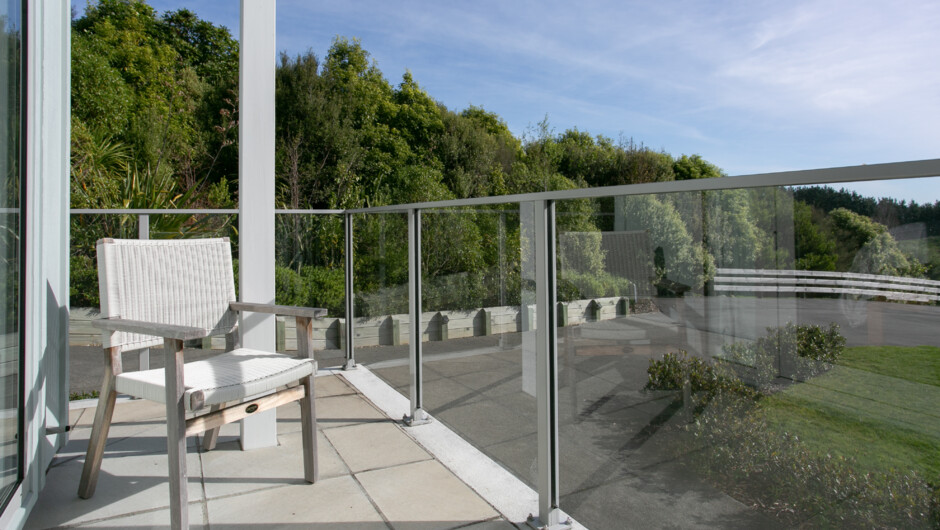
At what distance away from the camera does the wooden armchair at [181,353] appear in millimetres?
1737

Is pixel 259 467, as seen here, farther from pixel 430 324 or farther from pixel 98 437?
pixel 430 324

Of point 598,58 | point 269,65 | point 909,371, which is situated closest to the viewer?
point 909,371

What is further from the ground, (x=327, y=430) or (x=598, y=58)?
(x=598, y=58)

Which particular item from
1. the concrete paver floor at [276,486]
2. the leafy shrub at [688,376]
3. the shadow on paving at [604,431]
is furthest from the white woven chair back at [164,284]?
the leafy shrub at [688,376]

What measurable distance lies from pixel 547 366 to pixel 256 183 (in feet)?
4.86

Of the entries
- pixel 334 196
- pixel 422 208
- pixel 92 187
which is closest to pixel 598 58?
pixel 334 196

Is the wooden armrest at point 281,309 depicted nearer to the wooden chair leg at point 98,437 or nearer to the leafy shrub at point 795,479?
the wooden chair leg at point 98,437

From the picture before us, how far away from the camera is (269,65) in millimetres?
2527

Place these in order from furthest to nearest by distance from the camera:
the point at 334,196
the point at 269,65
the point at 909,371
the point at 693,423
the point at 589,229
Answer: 1. the point at 334,196
2. the point at 269,65
3. the point at 589,229
4. the point at 693,423
5. the point at 909,371

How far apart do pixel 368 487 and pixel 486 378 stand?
1.81 feet

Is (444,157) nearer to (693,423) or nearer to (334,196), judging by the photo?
(334,196)

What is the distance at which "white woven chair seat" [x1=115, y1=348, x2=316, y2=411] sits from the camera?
1790 millimetres

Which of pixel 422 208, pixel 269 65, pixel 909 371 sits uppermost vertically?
pixel 269 65

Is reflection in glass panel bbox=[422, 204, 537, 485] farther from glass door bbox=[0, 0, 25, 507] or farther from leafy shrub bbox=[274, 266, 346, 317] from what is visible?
glass door bbox=[0, 0, 25, 507]
